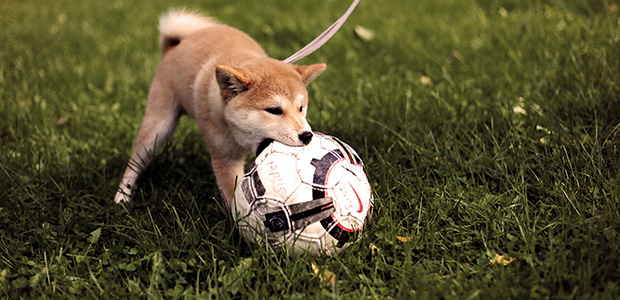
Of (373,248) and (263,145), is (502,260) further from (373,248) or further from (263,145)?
(263,145)

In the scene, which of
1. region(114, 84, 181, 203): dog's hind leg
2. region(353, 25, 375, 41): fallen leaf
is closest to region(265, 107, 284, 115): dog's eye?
region(114, 84, 181, 203): dog's hind leg

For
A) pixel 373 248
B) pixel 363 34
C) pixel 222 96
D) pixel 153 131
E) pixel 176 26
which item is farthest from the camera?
pixel 363 34

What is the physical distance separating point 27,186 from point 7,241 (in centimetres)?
54

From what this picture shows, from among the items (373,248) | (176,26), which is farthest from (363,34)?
(373,248)

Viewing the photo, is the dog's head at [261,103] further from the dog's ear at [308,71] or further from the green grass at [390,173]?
the green grass at [390,173]

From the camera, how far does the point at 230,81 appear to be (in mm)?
2695

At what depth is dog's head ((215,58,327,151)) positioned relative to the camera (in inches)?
104

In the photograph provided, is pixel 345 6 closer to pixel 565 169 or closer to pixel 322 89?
pixel 322 89

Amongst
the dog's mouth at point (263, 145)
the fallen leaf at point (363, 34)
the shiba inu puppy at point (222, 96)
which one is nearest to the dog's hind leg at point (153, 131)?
the shiba inu puppy at point (222, 96)

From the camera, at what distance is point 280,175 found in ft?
7.81

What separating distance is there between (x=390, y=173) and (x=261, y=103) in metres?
0.88

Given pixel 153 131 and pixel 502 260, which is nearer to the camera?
pixel 502 260

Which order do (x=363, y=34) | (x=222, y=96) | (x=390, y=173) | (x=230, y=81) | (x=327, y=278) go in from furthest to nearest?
(x=363, y=34)
(x=390, y=173)
(x=222, y=96)
(x=230, y=81)
(x=327, y=278)

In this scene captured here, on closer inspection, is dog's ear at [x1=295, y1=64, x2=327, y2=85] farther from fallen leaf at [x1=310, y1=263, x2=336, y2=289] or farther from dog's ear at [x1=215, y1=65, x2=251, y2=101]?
fallen leaf at [x1=310, y1=263, x2=336, y2=289]
